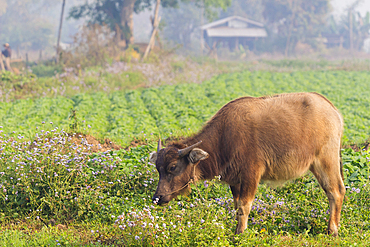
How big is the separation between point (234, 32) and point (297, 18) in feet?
33.2

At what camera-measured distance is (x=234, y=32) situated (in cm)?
5469

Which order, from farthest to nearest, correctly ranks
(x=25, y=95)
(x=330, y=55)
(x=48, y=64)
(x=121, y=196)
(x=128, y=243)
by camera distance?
(x=330, y=55) → (x=48, y=64) → (x=25, y=95) → (x=121, y=196) → (x=128, y=243)

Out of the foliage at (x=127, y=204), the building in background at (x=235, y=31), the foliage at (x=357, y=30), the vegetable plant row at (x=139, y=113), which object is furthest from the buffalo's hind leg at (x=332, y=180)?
the foliage at (x=357, y=30)

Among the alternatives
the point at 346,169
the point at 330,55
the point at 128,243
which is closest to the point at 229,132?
the point at 128,243

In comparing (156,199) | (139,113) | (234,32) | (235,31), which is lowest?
(139,113)

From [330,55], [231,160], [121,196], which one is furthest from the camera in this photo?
[330,55]

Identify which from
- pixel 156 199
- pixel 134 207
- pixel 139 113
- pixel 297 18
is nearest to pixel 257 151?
pixel 156 199

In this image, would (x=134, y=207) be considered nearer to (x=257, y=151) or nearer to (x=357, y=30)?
(x=257, y=151)

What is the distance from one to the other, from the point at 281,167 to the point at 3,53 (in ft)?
83.3

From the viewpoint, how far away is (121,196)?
6230 mm

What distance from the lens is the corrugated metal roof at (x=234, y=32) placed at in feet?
179

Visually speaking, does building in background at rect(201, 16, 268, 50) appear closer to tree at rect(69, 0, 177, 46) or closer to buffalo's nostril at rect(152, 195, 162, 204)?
tree at rect(69, 0, 177, 46)

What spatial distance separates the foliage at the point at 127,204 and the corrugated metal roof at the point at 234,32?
4966cm

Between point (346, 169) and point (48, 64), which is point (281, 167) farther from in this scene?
point (48, 64)
